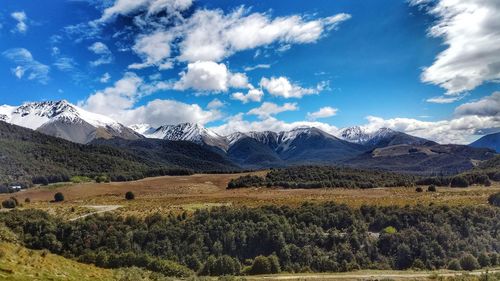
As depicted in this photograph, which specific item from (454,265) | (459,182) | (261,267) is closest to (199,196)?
(261,267)

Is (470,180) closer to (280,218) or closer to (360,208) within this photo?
(360,208)

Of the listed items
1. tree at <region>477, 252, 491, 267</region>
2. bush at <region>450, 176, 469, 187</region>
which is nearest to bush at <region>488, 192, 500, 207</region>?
tree at <region>477, 252, 491, 267</region>

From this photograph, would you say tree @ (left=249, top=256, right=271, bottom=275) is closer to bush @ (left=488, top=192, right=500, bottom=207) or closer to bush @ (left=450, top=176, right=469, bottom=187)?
bush @ (left=488, top=192, right=500, bottom=207)

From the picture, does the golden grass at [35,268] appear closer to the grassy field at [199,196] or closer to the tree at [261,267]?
the tree at [261,267]

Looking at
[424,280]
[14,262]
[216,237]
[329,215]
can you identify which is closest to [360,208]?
[329,215]

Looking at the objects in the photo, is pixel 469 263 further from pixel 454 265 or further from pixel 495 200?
pixel 495 200

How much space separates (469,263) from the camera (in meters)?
50.5

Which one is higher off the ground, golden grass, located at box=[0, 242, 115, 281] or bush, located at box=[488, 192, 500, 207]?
golden grass, located at box=[0, 242, 115, 281]

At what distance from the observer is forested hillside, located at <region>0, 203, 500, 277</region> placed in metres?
54.8

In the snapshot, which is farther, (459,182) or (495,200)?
(459,182)

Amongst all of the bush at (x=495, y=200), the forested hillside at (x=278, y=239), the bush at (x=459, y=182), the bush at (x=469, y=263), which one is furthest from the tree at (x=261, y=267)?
the bush at (x=459, y=182)

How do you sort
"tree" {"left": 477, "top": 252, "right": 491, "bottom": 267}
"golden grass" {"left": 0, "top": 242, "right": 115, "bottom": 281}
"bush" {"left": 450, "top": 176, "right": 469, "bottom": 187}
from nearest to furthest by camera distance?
"golden grass" {"left": 0, "top": 242, "right": 115, "bottom": 281}
"tree" {"left": 477, "top": 252, "right": 491, "bottom": 267}
"bush" {"left": 450, "top": 176, "right": 469, "bottom": 187}

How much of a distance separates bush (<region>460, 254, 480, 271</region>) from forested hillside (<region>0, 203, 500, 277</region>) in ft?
0.37

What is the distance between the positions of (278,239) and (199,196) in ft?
178
